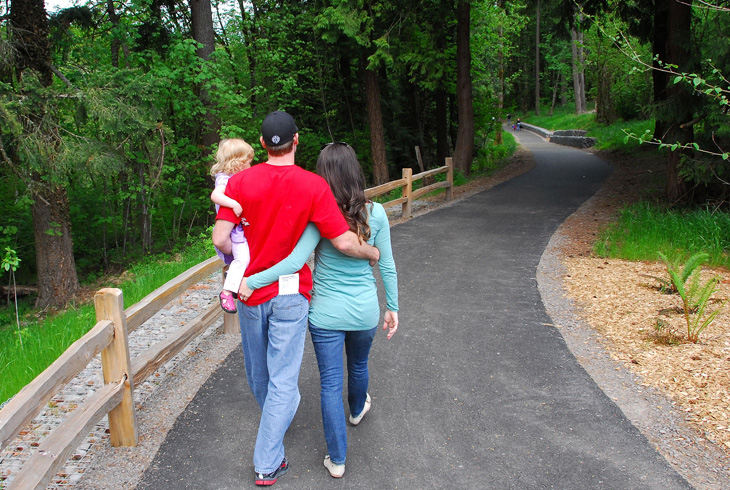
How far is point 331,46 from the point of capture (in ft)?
62.4

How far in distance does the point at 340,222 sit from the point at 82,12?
1199 cm

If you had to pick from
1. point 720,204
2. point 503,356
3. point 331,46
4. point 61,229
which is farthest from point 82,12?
point 720,204

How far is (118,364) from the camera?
12.3ft

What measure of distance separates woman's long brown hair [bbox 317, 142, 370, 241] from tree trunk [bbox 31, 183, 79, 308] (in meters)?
8.31

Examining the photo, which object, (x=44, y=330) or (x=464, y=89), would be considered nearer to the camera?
(x=44, y=330)

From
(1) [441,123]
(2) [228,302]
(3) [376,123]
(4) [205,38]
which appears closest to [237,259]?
(2) [228,302]

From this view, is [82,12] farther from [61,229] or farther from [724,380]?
[724,380]

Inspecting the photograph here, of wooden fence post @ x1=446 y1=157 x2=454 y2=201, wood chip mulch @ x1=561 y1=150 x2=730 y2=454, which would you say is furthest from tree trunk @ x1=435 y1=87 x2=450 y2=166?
wood chip mulch @ x1=561 y1=150 x2=730 y2=454

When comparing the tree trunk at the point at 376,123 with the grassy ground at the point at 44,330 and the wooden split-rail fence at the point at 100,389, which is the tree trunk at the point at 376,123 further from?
the wooden split-rail fence at the point at 100,389

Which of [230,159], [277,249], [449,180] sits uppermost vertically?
[230,159]

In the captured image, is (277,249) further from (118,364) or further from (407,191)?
(407,191)

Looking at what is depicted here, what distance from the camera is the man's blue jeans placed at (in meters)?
3.18

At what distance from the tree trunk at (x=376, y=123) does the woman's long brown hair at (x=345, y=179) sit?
528 inches

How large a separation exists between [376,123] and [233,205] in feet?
45.7
